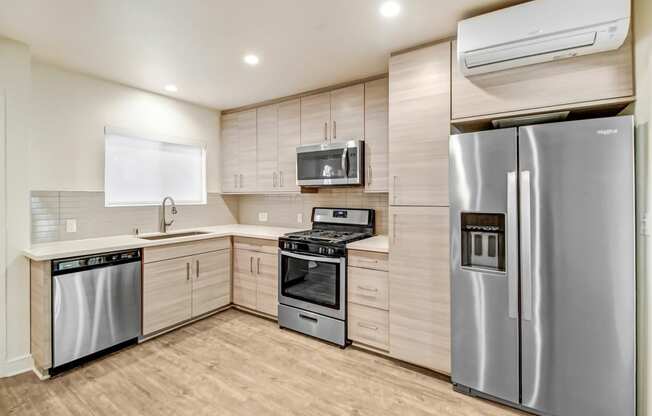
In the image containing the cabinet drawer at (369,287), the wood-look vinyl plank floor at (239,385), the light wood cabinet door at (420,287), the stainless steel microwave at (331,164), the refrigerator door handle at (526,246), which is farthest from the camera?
the stainless steel microwave at (331,164)

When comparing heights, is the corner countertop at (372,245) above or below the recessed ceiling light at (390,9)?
below

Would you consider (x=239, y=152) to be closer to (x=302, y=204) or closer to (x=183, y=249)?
(x=302, y=204)

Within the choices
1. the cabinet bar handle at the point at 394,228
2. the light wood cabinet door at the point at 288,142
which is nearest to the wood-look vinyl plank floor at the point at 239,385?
the cabinet bar handle at the point at 394,228

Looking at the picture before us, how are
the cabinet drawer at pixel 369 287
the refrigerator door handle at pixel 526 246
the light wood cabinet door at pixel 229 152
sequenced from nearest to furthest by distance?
the refrigerator door handle at pixel 526 246 < the cabinet drawer at pixel 369 287 < the light wood cabinet door at pixel 229 152

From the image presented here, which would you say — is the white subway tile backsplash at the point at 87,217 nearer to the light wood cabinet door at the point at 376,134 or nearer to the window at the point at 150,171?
the window at the point at 150,171

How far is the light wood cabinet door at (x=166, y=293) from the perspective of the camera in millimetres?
2834

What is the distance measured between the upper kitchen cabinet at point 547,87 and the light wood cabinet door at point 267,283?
223 centimetres

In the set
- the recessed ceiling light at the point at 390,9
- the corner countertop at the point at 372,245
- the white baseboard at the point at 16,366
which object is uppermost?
the recessed ceiling light at the point at 390,9

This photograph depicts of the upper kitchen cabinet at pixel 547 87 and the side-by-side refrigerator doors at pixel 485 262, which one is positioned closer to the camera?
the upper kitchen cabinet at pixel 547 87

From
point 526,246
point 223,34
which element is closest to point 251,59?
point 223,34

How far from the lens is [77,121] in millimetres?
2889

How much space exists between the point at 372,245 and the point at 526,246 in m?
1.14

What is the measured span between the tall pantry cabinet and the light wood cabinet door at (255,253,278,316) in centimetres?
132

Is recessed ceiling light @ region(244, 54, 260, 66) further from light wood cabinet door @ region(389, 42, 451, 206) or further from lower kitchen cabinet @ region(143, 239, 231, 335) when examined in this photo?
lower kitchen cabinet @ region(143, 239, 231, 335)
